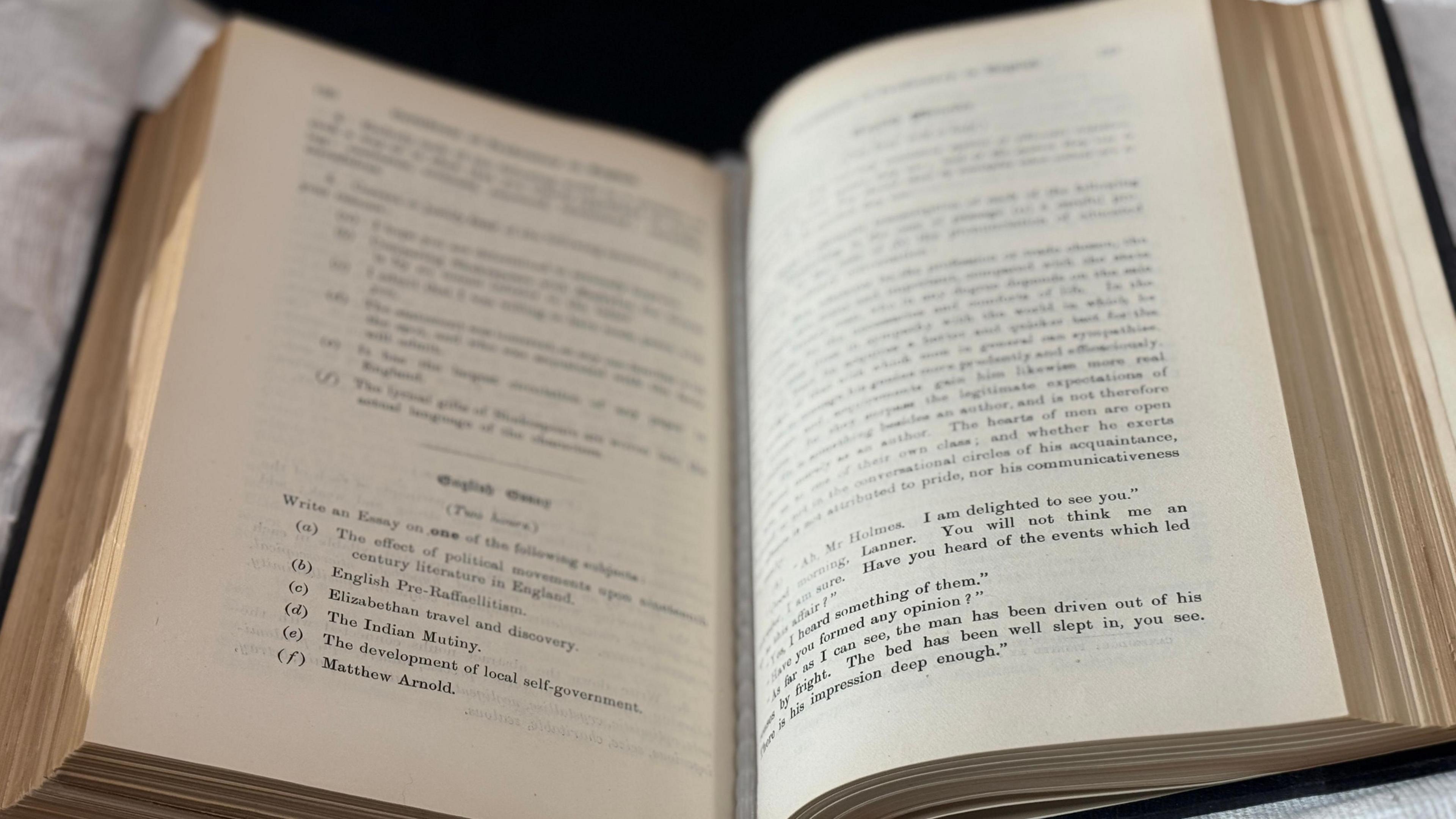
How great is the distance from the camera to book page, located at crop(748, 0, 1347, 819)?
25.6 inches

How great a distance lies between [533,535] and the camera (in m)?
0.78

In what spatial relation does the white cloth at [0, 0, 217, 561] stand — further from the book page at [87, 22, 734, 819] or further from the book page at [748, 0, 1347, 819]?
the book page at [748, 0, 1347, 819]

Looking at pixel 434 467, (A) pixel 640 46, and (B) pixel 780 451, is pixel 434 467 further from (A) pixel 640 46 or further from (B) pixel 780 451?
(A) pixel 640 46

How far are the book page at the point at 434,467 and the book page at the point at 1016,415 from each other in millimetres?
59

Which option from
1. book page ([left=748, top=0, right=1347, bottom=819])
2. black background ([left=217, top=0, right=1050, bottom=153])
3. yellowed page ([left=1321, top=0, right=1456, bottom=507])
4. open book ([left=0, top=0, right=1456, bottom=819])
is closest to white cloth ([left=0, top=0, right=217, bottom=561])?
open book ([left=0, top=0, right=1456, bottom=819])

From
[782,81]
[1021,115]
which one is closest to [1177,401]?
[1021,115]

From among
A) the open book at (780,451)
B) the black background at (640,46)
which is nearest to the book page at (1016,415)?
the open book at (780,451)

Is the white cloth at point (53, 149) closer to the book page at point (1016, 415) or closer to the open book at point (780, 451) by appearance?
the open book at point (780, 451)

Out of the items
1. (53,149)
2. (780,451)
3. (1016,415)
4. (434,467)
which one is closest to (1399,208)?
(1016,415)

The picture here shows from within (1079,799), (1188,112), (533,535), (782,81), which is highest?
(782,81)

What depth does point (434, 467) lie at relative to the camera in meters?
0.78

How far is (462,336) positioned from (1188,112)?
466mm

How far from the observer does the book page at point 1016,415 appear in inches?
25.6

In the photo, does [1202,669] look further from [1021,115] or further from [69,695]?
[69,695]
